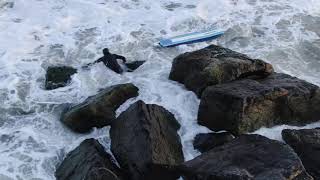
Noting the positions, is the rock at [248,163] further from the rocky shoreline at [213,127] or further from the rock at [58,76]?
the rock at [58,76]

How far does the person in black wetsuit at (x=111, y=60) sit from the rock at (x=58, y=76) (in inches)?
21.4

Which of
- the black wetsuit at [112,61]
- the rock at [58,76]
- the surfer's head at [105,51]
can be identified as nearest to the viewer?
the rock at [58,76]

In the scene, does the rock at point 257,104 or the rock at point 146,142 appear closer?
the rock at point 146,142

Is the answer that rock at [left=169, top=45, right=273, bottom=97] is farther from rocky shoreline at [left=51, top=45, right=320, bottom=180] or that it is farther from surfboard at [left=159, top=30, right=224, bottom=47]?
surfboard at [left=159, top=30, right=224, bottom=47]

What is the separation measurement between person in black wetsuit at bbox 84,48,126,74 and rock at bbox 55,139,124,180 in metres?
2.88

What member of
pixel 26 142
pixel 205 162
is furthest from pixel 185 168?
pixel 26 142

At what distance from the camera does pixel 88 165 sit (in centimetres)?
780

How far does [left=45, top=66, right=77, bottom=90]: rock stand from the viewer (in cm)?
1051

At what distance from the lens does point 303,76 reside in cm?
1112

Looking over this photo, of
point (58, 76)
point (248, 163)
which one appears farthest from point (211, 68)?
point (58, 76)

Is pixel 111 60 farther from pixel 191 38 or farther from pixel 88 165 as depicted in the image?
pixel 88 165

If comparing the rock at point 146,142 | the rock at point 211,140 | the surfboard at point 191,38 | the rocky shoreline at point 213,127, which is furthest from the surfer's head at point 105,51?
the rock at point 211,140

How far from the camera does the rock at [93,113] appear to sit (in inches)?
355

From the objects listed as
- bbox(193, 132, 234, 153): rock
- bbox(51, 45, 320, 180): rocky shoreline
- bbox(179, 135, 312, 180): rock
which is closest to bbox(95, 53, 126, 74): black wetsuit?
bbox(51, 45, 320, 180): rocky shoreline
